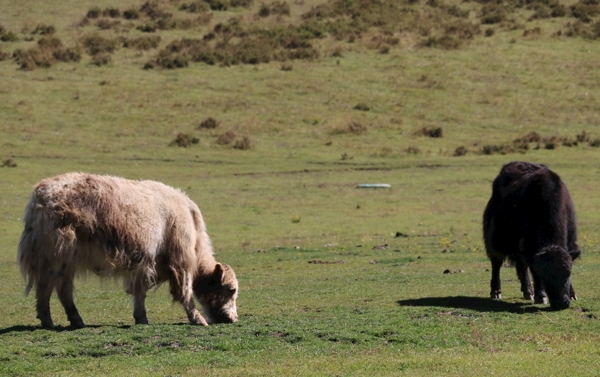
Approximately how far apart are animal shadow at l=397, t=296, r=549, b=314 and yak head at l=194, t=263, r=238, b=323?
256 centimetres

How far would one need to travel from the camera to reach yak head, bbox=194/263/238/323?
11.8 m

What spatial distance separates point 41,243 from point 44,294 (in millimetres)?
633

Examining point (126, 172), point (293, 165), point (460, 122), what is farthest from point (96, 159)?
point (460, 122)

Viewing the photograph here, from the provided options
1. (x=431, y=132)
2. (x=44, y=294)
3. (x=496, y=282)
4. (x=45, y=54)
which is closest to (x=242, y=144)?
(x=431, y=132)

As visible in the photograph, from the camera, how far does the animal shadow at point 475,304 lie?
480 inches

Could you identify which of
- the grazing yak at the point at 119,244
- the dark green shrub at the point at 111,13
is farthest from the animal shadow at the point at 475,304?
the dark green shrub at the point at 111,13

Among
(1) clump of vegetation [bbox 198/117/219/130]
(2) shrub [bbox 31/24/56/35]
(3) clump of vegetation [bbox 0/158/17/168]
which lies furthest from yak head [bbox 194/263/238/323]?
(2) shrub [bbox 31/24/56/35]

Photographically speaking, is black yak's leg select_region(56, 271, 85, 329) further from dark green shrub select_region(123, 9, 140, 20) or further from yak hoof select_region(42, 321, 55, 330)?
dark green shrub select_region(123, 9, 140, 20)

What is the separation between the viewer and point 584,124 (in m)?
40.6

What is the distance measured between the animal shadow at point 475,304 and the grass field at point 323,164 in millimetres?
85

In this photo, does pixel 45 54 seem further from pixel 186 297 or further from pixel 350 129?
pixel 186 297

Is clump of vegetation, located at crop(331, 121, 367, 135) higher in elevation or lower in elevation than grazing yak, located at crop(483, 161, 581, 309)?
lower

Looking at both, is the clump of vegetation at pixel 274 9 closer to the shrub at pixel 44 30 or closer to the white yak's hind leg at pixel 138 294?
the shrub at pixel 44 30

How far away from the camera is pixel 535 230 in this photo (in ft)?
41.2
